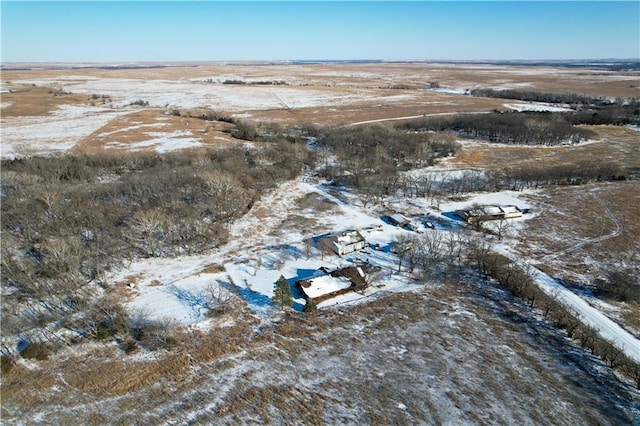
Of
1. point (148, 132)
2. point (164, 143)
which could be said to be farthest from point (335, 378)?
point (148, 132)

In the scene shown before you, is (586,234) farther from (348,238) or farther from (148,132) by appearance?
(148,132)

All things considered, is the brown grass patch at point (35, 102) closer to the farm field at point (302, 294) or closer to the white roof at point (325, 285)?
the farm field at point (302, 294)

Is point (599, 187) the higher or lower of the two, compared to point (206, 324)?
higher

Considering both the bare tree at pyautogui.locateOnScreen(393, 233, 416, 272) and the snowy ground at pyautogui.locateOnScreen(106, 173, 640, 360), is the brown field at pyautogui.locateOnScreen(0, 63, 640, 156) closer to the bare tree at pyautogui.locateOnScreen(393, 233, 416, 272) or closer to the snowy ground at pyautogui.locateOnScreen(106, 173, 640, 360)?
the snowy ground at pyautogui.locateOnScreen(106, 173, 640, 360)

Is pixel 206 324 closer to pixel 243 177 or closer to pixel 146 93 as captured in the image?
pixel 243 177

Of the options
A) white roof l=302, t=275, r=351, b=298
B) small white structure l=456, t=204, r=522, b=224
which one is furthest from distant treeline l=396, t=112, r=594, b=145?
white roof l=302, t=275, r=351, b=298

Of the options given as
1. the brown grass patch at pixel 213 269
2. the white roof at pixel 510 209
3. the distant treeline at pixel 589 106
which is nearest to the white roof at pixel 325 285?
the brown grass patch at pixel 213 269

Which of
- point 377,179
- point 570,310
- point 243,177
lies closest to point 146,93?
point 243,177
